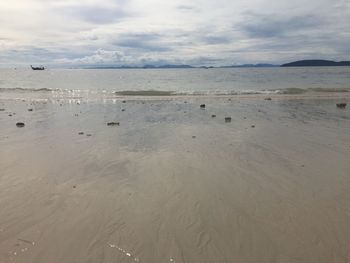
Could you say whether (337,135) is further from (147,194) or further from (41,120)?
(41,120)

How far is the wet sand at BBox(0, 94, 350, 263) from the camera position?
550 cm

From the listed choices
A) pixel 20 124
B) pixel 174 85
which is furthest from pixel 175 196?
pixel 174 85

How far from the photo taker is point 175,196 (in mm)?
7539

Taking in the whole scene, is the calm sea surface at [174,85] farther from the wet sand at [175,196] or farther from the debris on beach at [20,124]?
the wet sand at [175,196]

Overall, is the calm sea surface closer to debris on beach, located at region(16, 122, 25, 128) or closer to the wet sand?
debris on beach, located at region(16, 122, 25, 128)

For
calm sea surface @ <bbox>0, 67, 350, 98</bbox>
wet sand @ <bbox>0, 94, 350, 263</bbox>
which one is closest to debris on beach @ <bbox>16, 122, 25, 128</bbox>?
wet sand @ <bbox>0, 94, 350, 263</bbox>

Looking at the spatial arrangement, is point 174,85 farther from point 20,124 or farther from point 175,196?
point 175,196

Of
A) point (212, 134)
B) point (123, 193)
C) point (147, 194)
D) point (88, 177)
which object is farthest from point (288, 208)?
point (212, 134)

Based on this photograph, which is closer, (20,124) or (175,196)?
(175,196)

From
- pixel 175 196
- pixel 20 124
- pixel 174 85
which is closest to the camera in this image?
pixel 175 196

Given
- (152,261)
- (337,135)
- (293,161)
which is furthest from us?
(337,135)

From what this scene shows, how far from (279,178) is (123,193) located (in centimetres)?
378

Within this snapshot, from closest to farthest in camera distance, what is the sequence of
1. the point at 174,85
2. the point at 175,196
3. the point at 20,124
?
the point at 175,196, the point at 20,124, the point at 174,85

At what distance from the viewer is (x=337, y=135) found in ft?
44.9
